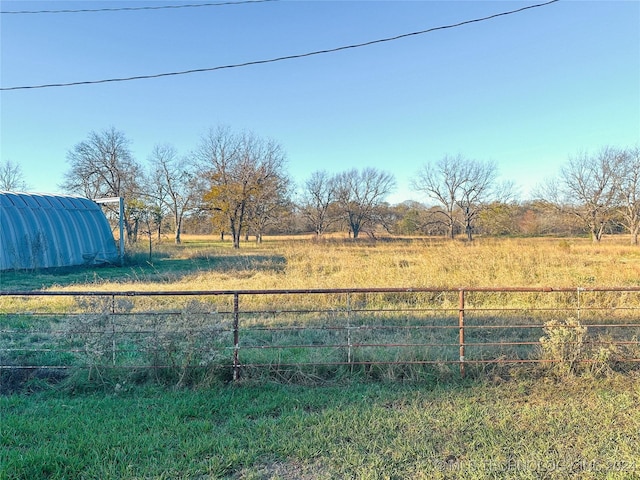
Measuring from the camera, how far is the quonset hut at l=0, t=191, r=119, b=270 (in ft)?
45.9

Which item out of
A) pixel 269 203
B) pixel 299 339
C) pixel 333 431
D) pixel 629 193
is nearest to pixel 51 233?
pixel 299 339

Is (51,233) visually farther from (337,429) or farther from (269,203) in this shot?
(269,203)

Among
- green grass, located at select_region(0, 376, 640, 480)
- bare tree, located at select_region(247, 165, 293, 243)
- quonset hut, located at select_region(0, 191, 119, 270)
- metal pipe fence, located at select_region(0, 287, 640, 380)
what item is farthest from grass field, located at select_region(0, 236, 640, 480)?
bare tree, located at select_region(247, 165, 293, 243)

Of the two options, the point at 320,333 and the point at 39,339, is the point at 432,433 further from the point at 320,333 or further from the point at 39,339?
the point at 39,339

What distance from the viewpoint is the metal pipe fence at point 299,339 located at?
12.6ft

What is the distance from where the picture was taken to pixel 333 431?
2812mm

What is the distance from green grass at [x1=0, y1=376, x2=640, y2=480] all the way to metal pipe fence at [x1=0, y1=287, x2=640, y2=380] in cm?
33

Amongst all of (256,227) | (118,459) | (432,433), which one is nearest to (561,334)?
(432,433)

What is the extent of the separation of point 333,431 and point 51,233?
56.4 ft

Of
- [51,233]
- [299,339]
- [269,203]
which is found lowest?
[299,339]

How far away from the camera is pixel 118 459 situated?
2.48 metres

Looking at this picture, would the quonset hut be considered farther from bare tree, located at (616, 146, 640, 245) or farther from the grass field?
bare tree, located at (616, 146, 640, 245)

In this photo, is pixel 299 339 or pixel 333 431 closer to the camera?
pixel 333 431

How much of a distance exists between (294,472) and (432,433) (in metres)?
1.09
